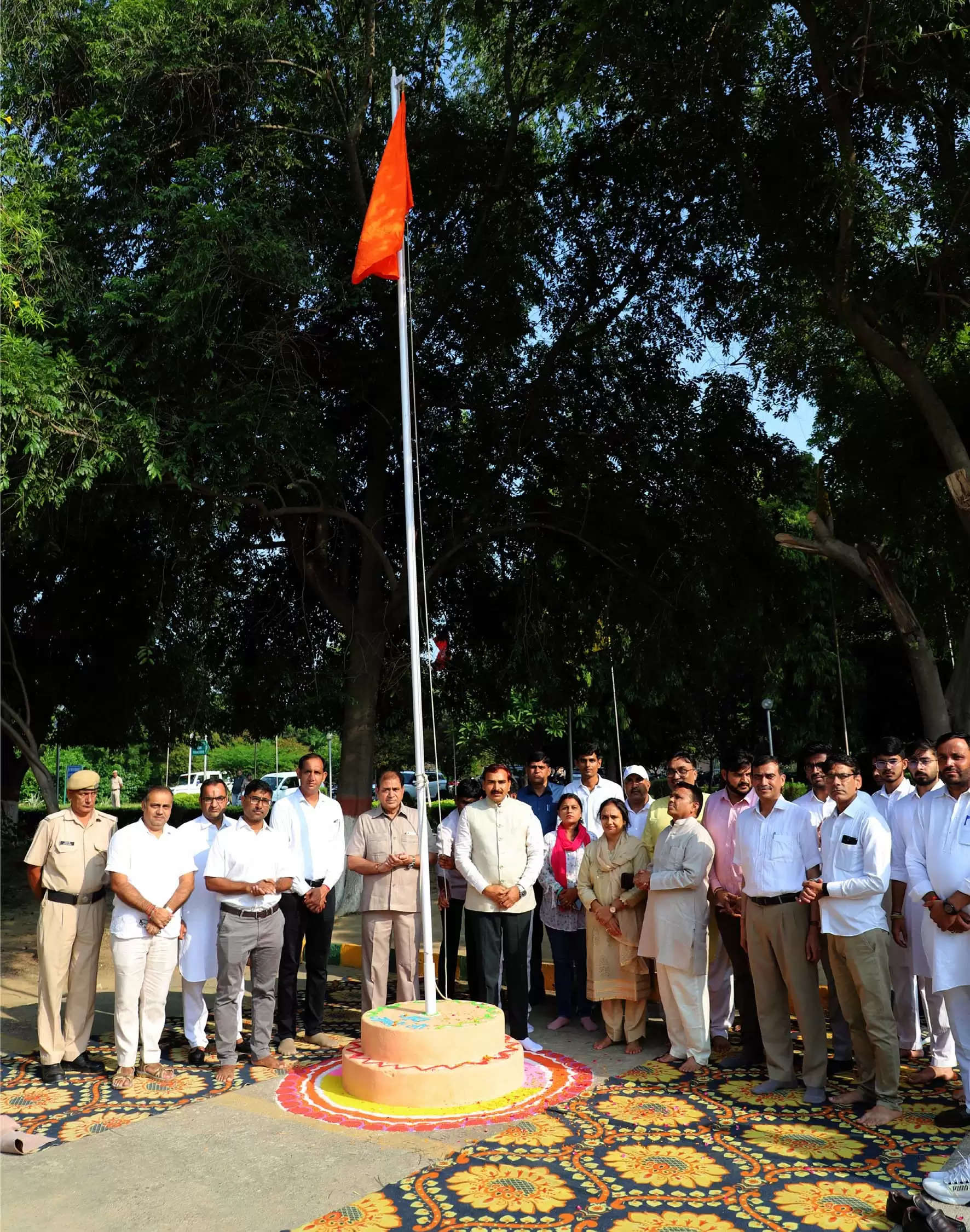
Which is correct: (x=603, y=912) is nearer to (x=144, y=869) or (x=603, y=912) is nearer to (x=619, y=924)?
(x=619, y=924)

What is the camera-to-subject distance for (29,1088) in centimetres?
689

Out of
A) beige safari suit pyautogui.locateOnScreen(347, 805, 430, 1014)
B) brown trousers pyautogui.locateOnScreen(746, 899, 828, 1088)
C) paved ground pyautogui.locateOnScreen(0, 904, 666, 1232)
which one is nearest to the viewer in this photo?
paved ground pyautogui.locateOnScreen(0, 904, 666, 1232)

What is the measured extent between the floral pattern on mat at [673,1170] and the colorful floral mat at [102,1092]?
1926 millimetres

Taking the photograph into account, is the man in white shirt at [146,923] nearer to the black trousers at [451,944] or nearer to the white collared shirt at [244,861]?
the white collared shirt at [244,861]

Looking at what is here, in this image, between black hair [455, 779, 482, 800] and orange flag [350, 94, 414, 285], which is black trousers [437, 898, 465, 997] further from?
orange flag [350, 94, 414, 285]

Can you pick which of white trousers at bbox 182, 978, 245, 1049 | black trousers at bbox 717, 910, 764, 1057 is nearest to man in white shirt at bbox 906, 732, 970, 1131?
black trousers at bbox 717, 910, 764, 1057

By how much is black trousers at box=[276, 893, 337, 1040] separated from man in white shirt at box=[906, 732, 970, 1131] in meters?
4.06

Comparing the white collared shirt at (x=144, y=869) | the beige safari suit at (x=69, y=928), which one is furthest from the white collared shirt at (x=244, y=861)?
the beige safari suit at (x=69, y=928)

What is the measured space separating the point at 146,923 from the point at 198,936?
75 centimetres

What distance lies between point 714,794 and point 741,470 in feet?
22.8

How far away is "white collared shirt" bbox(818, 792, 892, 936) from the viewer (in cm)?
632

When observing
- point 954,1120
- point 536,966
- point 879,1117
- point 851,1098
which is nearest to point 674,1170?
point 879,1117

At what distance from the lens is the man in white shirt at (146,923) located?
719 cm

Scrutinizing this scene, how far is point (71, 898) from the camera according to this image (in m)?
7.41
